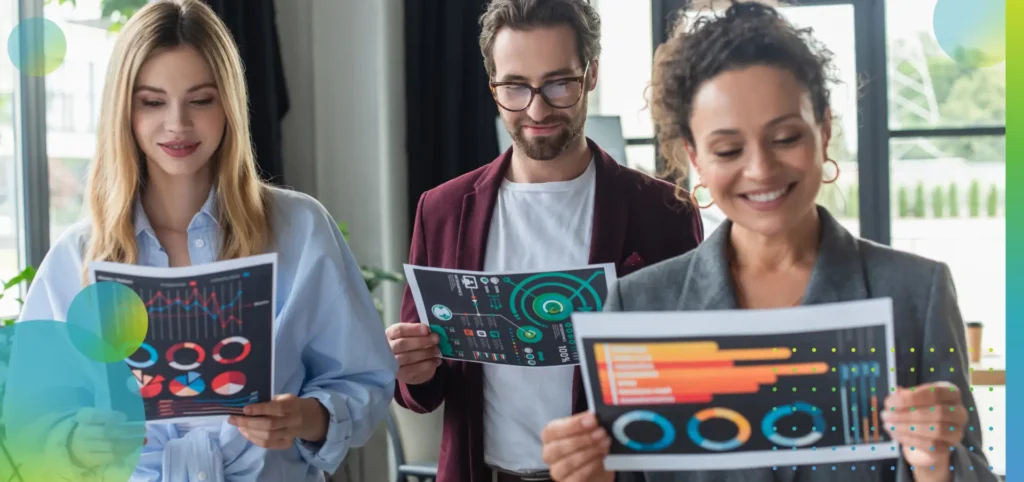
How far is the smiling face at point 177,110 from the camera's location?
1.40 meters

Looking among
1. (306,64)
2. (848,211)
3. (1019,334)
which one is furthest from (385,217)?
(1019,334)

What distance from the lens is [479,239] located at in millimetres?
1596

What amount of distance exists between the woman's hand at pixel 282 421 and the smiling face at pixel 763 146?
0.65 m

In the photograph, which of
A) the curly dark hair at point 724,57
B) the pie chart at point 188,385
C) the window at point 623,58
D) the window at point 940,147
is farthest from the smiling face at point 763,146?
the window at point 940,147

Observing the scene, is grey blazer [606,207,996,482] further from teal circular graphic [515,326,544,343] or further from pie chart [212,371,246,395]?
pie chart [212,371,246,395]

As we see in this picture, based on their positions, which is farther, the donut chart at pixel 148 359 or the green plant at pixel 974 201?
the green plant at pixel 974 201

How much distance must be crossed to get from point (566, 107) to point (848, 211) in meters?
3.01

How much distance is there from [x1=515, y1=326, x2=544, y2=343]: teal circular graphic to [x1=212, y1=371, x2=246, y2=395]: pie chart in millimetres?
403

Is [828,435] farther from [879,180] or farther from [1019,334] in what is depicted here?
[879,180]

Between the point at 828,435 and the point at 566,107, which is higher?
the point at 566,107

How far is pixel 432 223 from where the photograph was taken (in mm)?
1655

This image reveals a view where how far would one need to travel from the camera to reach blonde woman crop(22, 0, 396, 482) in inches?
54.8

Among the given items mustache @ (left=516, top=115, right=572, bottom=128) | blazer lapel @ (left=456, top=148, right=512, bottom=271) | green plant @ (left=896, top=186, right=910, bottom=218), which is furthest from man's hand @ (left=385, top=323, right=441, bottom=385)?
green plant @ (left=896, top=186, right=910, bottom=218)
